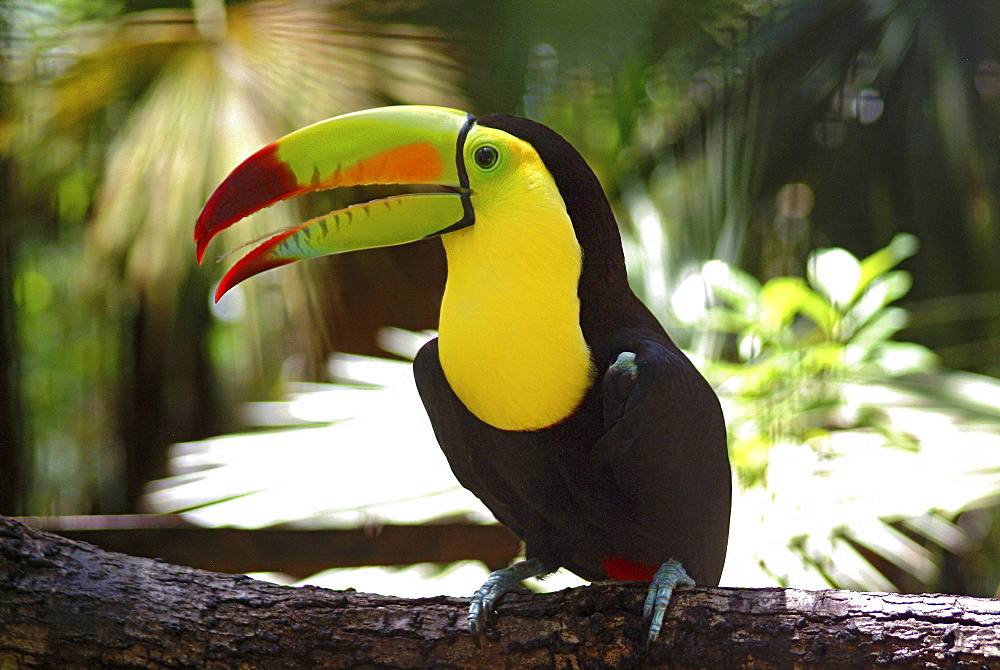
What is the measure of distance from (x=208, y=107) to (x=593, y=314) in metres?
1.07

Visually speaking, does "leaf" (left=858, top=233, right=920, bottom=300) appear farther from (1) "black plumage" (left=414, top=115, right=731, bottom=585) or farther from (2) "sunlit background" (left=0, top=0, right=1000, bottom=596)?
(1) "black plumage" (left=414, top=115, right=731, bottom=585)

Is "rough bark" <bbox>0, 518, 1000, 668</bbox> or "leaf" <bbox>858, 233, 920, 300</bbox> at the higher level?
"leaf" <bbox>858, 233, 920, 300</bbox>

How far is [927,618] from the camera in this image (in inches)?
27.3

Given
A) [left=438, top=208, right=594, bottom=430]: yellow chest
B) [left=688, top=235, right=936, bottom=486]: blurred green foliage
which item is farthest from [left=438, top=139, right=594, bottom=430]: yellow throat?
[left=688, top=235, right=936, bottom=486]: blurred green foliage

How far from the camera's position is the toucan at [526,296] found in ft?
2.67

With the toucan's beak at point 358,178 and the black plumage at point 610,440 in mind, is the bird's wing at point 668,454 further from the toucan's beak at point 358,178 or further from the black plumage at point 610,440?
the toucan's beak at point 358,178

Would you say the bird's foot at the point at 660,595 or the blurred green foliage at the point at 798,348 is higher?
the blurred green foliage at the point at 798,348

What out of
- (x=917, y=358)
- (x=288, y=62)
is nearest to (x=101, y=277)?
(x=288, y=62)

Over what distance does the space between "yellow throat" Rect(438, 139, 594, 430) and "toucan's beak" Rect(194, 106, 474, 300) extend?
0.05 metres

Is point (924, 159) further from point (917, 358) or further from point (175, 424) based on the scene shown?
point (175, 424)

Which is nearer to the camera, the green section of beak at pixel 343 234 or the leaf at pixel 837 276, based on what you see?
the green section of beak at pixel 343 234

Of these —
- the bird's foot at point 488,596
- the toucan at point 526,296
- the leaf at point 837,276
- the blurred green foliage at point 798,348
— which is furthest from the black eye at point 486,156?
the leaf at point 837,276

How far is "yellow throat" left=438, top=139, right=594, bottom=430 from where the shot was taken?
811mm

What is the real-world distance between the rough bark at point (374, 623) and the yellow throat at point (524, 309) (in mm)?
203
